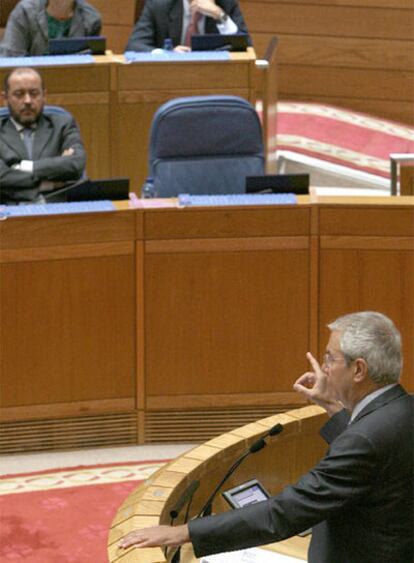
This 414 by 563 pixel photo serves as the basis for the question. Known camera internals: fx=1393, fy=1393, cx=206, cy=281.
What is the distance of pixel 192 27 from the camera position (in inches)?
227

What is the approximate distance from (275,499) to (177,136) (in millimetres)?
2414

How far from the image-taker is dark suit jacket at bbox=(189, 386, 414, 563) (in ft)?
7.51

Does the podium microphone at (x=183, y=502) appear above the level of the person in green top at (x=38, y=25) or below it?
below

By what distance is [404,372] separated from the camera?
13.3 feet

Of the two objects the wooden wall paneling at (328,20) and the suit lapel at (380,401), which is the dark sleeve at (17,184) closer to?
the suit lapel at (380,401)

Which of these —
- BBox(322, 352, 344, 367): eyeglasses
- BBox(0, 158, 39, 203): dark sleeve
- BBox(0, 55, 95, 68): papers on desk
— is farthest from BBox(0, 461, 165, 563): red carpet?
BBox(0, 55, 95, 68): papers on desk

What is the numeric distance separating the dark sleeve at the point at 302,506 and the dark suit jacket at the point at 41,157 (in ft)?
7.43

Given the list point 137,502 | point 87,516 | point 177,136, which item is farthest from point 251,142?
point 137,502

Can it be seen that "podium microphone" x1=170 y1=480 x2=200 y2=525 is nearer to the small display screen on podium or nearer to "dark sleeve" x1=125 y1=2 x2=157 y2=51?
the small display screen on podium

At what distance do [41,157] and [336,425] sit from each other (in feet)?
7.46

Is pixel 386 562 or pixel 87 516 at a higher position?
pixel 386 562

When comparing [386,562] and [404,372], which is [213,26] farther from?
[386,562]

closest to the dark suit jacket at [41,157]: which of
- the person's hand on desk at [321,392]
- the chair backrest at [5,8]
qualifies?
the chair backrest at [5,8]

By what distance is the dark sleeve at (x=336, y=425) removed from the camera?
2.53 metres
